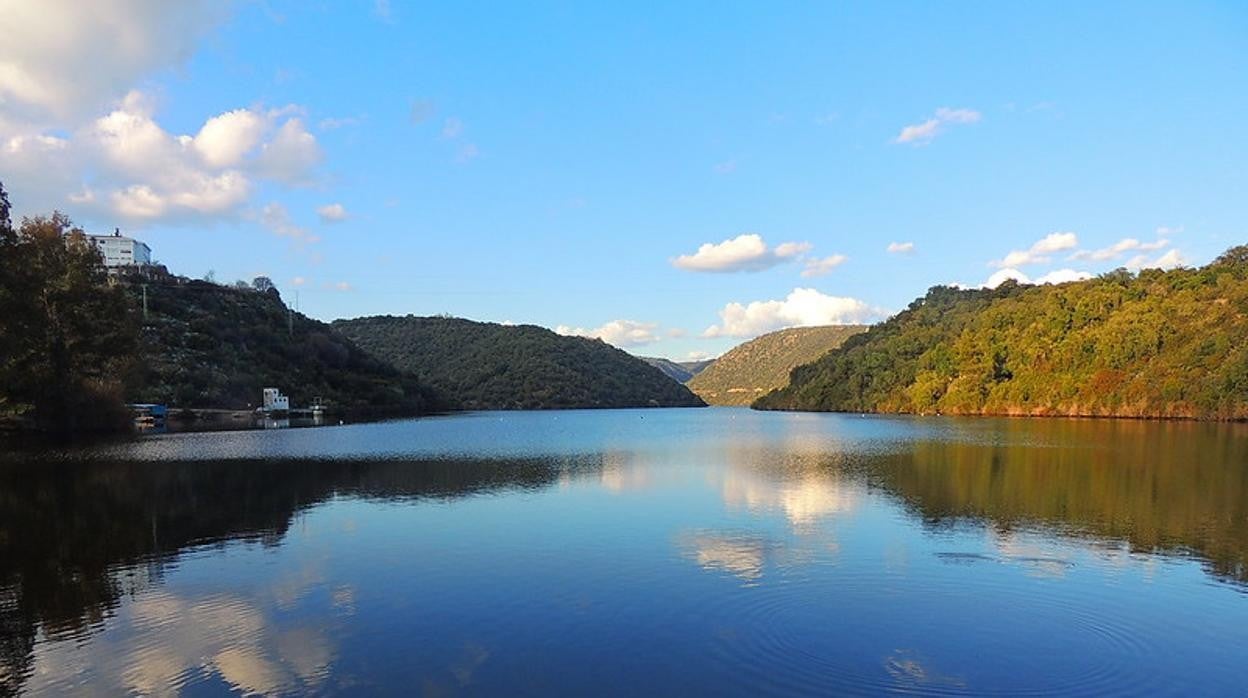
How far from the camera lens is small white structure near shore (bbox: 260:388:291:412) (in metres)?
105

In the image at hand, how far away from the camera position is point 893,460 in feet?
132

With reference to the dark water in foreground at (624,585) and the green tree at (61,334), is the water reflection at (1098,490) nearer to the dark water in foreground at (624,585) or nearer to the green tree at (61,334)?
the dark water in foreground at (624,585)

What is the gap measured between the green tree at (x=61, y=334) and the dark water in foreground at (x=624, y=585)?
20576 millimetres

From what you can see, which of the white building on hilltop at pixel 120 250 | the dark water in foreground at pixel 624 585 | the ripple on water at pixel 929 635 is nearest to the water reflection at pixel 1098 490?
the dark water in foreground at pixel 624 585

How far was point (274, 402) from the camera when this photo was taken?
106m

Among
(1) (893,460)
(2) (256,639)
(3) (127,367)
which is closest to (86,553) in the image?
(2) (256,639)

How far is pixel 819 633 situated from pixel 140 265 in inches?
5766

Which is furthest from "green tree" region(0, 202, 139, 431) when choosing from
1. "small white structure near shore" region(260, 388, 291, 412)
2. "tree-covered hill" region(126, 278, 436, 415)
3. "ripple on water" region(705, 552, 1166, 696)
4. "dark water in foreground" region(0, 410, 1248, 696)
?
"ripple on water" region(705, 552, 1166, 696)

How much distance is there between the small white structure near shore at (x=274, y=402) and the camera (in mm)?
104938

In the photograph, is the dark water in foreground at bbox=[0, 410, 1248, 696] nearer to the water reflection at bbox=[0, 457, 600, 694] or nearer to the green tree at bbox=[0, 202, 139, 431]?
the water reflection at bbox=[0, 457, 600, 694]

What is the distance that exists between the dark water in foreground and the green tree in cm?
2058


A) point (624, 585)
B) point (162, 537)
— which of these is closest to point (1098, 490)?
point (624, 585)

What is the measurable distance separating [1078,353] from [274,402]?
10645 cm

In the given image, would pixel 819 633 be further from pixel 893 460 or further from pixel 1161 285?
pixel 1161 285
